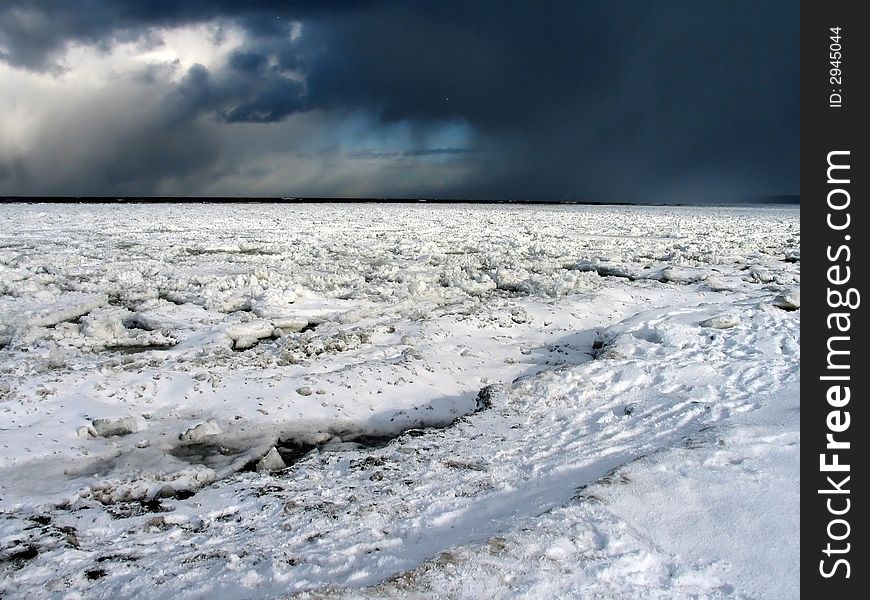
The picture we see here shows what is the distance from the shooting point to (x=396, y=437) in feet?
15.0

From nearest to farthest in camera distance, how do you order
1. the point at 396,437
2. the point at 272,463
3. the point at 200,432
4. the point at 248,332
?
1. the point at 272,463
2. the point at 200,432
3. the point at 396,437
4. the point at 248,332

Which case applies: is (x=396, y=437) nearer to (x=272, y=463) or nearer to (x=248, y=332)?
(x=272, y=463)

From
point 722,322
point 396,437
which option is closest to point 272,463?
point 396,437

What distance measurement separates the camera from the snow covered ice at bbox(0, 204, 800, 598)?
2605mm

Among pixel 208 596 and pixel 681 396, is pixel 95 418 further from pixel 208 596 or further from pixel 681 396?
pixel 681 396

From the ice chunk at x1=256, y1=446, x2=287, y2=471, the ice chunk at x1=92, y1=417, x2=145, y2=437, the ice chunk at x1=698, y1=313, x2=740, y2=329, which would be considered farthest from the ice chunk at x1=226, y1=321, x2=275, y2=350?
the ice chunk at x1=698, y1=313, x2=740, y2=329

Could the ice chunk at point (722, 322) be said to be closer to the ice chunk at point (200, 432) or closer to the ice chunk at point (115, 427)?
the ice chunk at point (200, 432)

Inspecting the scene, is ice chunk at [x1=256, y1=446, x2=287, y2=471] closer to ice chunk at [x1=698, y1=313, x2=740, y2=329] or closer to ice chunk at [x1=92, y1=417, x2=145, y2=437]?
ice chunk at [x1=92, y1=417, x2=145, y2=437]

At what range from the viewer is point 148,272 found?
10672mm

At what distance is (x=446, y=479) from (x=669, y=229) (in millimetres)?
20908

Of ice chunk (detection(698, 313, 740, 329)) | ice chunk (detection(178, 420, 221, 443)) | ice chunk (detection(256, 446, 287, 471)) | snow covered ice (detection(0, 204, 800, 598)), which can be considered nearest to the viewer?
snow covered ice (detection(0, 204, 800, 598))

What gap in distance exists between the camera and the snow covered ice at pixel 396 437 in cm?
261

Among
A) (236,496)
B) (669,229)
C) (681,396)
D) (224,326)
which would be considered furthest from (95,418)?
(669,229)

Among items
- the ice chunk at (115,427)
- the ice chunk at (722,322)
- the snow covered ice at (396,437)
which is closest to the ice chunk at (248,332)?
the snow covered ice at (396,437)
